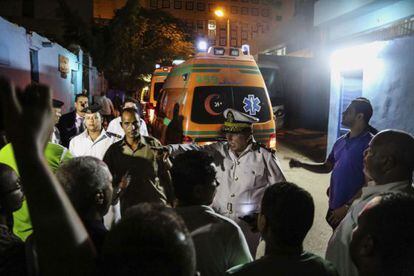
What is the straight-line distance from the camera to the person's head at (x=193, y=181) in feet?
6.98

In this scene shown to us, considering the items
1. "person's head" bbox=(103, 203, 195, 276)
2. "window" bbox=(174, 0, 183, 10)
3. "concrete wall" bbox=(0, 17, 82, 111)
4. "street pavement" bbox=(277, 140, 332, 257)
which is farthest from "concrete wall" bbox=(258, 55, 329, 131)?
"window" bbox=(174, 0, 183, 10)

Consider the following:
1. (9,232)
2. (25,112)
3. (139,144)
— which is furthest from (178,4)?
(25,112)

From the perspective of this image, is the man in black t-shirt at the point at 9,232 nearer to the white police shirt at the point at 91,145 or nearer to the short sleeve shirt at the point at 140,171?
the short sleeve shirt at the point at 140,171

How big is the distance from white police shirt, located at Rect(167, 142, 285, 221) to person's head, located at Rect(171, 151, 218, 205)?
1.22m

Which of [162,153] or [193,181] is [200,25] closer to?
[162,153]

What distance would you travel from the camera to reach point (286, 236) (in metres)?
1.73

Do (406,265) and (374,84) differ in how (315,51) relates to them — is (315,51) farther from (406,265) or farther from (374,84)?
(406,265)

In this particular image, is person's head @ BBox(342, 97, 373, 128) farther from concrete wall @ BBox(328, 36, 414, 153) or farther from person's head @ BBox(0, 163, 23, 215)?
concrete wall @ BBox(328, 36, 414, 153)

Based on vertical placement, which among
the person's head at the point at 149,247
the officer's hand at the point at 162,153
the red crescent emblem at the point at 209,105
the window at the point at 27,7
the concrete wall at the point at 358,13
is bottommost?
the officer's hand at the point at 162,153

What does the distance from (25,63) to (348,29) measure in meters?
9.41

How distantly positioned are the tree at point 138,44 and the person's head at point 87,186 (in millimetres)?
22748

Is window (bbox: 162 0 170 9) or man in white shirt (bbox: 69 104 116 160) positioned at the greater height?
window (bbox: 162 0 170 9)

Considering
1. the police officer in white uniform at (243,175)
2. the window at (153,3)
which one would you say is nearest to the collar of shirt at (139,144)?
the police officer in white uniform at (243,175)

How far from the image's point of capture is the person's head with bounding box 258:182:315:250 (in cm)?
173
